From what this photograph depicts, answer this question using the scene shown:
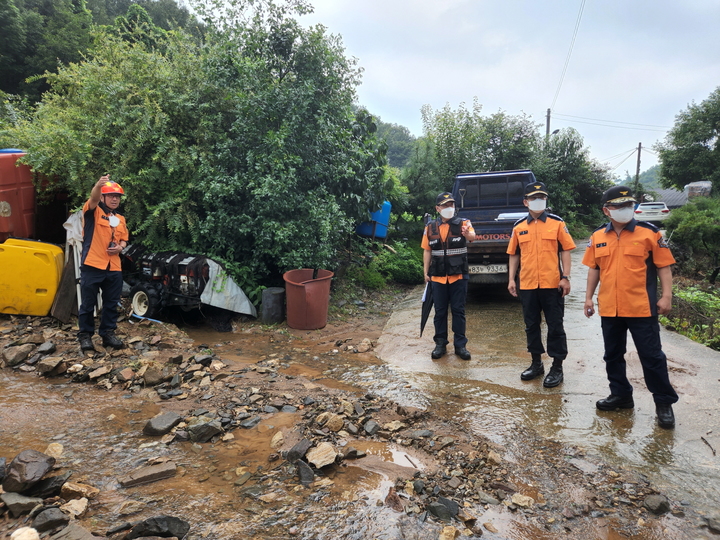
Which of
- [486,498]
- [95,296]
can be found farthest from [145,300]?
[486,498]

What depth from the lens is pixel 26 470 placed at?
2.30m

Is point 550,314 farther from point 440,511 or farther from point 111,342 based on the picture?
point 111,342

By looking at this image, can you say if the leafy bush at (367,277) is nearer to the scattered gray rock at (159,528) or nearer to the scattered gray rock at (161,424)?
the scattered gray rock at (161,424)

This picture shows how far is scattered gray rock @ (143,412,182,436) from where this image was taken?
3.08 meters

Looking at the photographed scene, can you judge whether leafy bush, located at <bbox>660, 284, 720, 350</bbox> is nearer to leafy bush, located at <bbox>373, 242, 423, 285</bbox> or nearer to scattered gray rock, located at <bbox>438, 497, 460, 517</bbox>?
leafy bush, located at <bbox>373, 242, 423, 285</bbox>

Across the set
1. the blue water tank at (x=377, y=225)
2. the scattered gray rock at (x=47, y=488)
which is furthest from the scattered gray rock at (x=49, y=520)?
the blue water tank at (x=377, y=225)

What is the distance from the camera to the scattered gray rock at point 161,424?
121 inches

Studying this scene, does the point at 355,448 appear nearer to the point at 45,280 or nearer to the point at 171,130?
the point at 45,280

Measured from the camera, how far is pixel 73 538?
1918 mm

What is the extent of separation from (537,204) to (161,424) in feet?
11.9

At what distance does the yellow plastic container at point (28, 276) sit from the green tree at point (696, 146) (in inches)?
1364

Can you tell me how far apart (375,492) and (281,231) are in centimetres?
473

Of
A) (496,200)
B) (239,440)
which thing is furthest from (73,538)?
(496,200)

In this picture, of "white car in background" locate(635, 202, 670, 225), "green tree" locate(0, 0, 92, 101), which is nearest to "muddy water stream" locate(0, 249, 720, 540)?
"white car in background" locate(635, 202, 670, 225)
